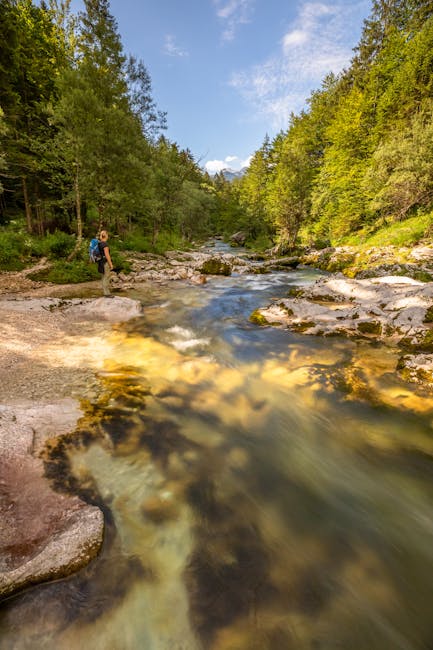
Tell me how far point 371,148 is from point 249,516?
3305cm

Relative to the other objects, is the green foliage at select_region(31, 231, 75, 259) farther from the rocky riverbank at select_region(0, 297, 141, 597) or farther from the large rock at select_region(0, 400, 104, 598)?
the large rock at select_region(0, 400, 104, 598)

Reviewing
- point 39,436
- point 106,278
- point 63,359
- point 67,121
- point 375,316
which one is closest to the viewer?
point 39,436

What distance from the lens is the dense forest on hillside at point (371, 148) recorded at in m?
20.5

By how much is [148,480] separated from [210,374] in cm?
265

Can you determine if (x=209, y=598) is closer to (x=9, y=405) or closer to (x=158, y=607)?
(x=158, y=607)

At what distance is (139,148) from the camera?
49.5 feet

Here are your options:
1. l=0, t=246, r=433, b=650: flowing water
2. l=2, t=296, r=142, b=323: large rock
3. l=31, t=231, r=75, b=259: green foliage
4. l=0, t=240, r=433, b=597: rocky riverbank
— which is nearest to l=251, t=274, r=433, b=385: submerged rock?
l=0, t=240, r=433, b=597: rocky riverbank

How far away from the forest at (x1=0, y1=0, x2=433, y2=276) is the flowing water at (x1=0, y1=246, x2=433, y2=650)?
475 inches

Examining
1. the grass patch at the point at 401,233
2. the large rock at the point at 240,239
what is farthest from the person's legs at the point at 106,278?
the large rock at the point at 240,239

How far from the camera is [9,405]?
3.58 m

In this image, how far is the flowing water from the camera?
1.96 m

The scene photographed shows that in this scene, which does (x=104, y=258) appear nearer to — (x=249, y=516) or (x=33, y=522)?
(x=33, y=522)

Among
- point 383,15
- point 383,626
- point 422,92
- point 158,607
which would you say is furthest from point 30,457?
point 383,15

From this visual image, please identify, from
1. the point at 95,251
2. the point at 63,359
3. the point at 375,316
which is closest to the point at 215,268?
the point at 95,251
